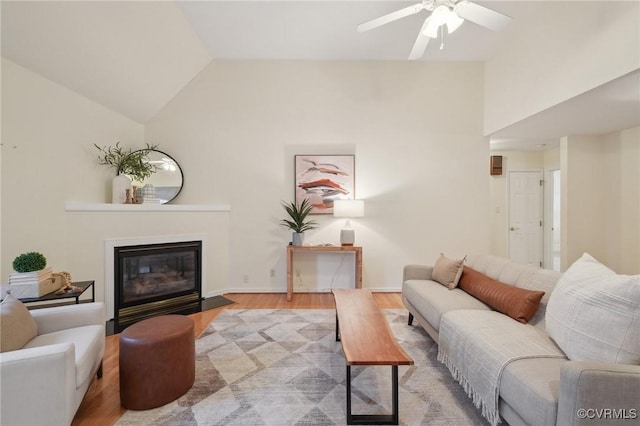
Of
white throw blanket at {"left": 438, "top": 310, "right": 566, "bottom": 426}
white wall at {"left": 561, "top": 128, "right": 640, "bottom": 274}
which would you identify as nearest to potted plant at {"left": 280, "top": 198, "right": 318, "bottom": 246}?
white throw blanket at {"left": 438, "top": 310, "right": 566, "bottom": 426}

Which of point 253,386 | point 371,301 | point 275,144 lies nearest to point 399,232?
point 371,301

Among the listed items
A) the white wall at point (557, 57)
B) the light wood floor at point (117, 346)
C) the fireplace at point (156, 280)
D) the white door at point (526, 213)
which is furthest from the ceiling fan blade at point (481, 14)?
the white door at point (526, 213)

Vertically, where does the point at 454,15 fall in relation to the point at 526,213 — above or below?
above

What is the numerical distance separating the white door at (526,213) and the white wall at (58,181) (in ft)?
19.0

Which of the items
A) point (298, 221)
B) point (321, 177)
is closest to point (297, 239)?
point (298, 221)

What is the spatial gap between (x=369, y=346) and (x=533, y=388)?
2.53 ft

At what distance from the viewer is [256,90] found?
160 inches

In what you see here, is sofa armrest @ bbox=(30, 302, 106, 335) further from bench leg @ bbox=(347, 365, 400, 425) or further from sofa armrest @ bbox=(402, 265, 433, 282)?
sofa armrest @ bbox=(402, 265, 433, 282)

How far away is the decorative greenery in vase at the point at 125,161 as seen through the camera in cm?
333

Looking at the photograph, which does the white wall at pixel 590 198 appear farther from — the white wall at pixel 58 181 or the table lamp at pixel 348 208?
the white wall at pixel 58 181

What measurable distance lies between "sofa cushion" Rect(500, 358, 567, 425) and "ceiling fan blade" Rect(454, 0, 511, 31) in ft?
7.70

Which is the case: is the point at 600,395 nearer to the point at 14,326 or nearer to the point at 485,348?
the point at 485,348

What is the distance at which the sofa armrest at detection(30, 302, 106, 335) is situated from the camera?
1827 mm

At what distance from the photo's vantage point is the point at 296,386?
6.27 ft
